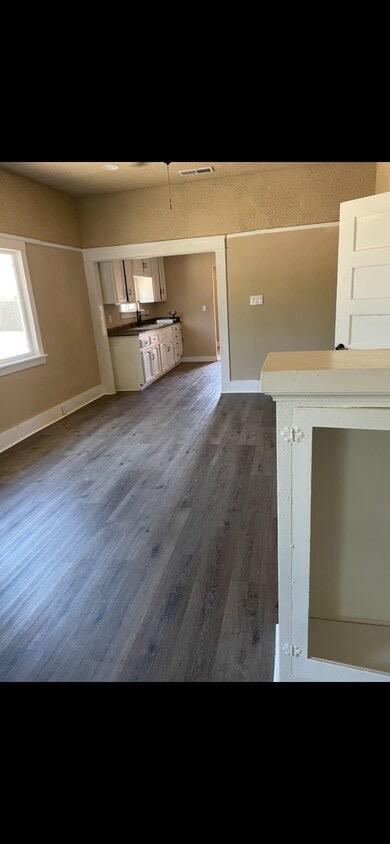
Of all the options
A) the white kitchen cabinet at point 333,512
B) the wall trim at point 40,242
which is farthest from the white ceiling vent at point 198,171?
the white kitchen cabinet at point 333,512

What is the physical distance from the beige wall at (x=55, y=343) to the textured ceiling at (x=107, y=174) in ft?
2.44

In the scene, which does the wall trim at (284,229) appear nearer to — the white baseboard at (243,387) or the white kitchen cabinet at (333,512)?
the white baseboard at (243,387)

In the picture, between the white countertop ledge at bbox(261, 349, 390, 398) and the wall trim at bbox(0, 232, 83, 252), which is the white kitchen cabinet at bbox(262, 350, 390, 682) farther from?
the wall trim at bbox(0, 232, 83, 252)

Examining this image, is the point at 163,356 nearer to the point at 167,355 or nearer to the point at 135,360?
the point at 167,355

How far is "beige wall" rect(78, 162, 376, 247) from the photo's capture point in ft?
16.0

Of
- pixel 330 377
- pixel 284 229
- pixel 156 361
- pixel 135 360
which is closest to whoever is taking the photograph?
pixel 330 377

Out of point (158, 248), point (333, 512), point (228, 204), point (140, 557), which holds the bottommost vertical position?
point (140, 557)

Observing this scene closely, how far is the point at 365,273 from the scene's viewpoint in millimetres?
2672

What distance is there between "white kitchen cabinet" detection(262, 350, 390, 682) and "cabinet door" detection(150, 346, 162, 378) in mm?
5943

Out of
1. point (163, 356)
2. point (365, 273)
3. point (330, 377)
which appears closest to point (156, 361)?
point (163, 356)

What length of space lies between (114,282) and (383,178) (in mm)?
3737
